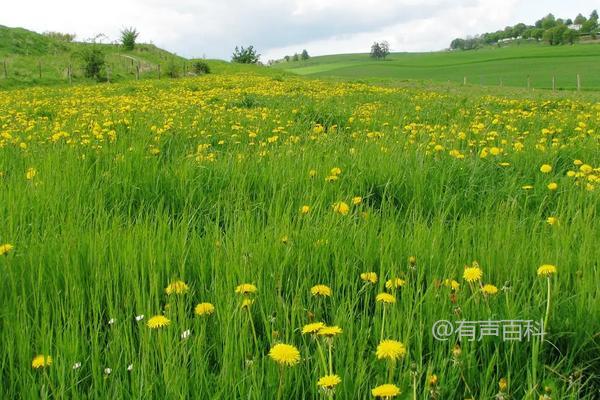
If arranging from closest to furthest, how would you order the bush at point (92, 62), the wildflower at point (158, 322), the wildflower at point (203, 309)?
1. the wildflower at point (158, 322)
2. the wildflower at point (203, 309)
3. the bush at point (92, 62)

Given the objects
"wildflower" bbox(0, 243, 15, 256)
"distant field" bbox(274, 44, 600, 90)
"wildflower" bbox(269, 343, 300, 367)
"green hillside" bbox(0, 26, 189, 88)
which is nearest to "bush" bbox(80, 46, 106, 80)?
"green hillside" bbox(0, 26, 189, 88)

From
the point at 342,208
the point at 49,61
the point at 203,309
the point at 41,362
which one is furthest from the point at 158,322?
the point at 49,61

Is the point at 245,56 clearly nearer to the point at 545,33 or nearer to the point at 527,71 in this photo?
the point at 527,71

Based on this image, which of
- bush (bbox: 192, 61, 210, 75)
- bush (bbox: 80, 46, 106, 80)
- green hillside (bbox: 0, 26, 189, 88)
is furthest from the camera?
bush (bbox: 192, 61, 210, 75)

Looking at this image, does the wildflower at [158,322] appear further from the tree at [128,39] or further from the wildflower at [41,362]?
the tree at [128,39]

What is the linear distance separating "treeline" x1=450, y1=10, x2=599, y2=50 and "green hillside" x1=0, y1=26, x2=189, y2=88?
294ft

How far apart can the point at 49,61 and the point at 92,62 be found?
18.4ft

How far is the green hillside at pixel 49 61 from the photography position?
26156mm

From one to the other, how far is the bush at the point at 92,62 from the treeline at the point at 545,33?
101m

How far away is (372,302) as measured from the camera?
192 cm

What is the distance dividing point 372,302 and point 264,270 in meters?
0.45

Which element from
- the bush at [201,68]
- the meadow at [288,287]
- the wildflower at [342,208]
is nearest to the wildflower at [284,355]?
the meadow at [288,287]

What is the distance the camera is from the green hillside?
2616cm

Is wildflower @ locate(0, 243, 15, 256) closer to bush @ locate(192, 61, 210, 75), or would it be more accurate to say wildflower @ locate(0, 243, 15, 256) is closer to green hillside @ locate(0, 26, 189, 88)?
green hillside @ locate(0, 26, 189, 88)
